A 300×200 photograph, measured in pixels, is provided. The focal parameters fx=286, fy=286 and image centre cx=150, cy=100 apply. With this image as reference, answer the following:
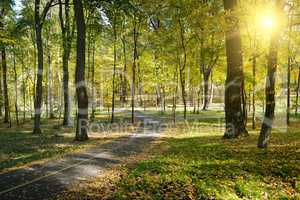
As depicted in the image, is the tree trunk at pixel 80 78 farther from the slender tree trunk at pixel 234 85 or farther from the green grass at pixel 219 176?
the slender tree trunk at pixel 234 85

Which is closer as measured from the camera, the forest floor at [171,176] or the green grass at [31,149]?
the forest floor at [171,176]

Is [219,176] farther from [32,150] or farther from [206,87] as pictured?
[206,87]

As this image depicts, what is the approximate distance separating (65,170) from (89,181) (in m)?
1.89

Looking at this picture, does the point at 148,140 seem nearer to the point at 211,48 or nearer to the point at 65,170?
the point at 65,170

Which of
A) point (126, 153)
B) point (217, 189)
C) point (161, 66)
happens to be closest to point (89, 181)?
point (217, 189)

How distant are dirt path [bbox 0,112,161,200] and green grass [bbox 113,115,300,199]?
188cm

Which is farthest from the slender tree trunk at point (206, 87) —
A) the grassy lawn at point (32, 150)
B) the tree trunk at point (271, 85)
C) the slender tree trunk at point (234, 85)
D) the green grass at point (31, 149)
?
the tree trunk at point (271, 85)

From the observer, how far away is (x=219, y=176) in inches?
380

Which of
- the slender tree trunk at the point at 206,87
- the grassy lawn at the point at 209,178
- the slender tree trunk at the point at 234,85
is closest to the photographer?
the grassy lawn at the point at 209,178

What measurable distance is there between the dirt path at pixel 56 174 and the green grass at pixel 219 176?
6.16 feet

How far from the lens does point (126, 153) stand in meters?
15.3

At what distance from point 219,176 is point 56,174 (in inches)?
233

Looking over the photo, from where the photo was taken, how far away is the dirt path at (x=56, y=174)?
8.59 meters

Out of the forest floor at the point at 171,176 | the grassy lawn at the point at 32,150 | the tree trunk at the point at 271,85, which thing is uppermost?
the tree trunk at the point at 271,85
